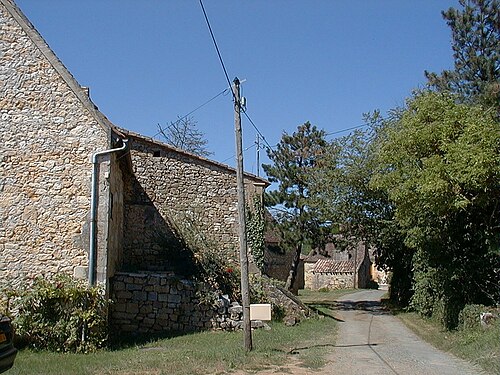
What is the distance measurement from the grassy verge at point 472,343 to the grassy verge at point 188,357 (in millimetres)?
3262

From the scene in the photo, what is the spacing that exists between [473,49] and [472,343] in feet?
41.5

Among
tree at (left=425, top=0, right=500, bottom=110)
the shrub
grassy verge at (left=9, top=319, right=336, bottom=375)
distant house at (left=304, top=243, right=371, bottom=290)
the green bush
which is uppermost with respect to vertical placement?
tree at (left=425, top=0, right=500, bottom=110)

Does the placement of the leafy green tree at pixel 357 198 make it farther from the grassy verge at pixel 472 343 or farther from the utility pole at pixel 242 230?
the utility pole at pixel 242 230

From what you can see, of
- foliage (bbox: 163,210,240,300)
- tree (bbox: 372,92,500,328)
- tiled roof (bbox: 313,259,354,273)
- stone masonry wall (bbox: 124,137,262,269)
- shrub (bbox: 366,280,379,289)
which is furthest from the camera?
shrub (bbox: 366,280,379,289)

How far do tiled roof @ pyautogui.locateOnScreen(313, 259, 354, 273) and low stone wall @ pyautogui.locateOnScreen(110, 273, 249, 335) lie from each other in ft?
138

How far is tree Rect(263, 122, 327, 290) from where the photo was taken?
30.3 m

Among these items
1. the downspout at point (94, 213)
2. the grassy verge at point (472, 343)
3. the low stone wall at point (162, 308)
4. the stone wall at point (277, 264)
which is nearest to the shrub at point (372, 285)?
the stone wall at point (277, 264)

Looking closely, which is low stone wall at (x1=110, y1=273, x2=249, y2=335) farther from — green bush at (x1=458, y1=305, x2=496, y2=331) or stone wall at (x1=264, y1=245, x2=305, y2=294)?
stone wall at (x1=264, y1=245, x2=305, y2=294)

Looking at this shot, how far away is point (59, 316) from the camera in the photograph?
13.4 metres

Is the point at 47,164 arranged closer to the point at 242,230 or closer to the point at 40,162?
the point at 40,162

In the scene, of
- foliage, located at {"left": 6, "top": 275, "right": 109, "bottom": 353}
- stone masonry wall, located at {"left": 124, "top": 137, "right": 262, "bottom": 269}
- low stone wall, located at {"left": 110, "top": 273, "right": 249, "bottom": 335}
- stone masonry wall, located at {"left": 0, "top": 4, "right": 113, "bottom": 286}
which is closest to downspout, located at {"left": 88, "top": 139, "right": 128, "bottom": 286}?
stone masonry wall, located at {"left": 0, "top": 4, "right": 113, "bottom": 286}

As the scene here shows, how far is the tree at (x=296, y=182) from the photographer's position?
30.3 m

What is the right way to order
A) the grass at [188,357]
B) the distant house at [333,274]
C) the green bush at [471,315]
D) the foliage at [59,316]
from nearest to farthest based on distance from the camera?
the grass at [188,357] < the foliage at [59,316] < the green bush at [471,315] < the distant house at [333,274]

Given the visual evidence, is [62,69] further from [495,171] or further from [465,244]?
[465,244]
